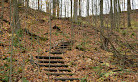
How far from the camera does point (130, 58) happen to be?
835cm

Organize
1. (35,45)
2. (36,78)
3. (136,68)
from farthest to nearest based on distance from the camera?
(35,45) → (136,68) → (36,78)

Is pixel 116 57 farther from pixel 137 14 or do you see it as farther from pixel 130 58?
pixel 137 14

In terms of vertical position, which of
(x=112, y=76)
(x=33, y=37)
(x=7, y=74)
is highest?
(x=33, y=37)

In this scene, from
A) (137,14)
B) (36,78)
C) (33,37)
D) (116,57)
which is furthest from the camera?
(137,14)

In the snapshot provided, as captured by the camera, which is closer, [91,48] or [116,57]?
[116,57]

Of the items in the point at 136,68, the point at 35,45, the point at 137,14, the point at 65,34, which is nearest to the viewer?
the point at 136,68

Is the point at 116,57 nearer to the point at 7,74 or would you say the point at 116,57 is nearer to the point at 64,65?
the point at 64,65

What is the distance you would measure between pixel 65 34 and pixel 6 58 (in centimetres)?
834

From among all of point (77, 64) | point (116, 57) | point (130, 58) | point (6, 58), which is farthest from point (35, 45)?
point (130, 58)

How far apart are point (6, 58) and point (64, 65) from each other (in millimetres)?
3609

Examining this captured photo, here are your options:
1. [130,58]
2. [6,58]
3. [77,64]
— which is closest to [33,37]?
[6,58]

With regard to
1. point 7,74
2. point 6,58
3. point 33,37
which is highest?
point 33,37

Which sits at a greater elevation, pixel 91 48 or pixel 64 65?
pixel 91 48

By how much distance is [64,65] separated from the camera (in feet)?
26.2
